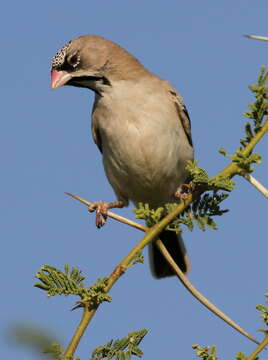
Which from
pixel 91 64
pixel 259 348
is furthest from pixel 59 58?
pixel 259 348

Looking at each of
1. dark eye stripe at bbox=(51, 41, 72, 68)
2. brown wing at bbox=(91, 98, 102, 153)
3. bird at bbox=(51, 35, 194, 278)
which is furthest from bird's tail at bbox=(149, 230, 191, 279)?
dark eye stripe at bbox=(51, 41, 72, 68)

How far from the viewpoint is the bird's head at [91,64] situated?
583 cm

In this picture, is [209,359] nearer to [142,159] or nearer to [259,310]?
[259,310]

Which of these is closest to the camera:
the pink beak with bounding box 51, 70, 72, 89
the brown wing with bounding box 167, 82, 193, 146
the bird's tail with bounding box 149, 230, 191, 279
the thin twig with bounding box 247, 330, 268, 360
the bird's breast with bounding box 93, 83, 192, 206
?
the thin twig with bounding box 247, 330, 268, 360

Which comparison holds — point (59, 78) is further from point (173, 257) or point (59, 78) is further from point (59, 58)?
point (173, 257)

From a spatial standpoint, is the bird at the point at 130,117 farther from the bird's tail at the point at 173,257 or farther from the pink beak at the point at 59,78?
the bird's tail at the point at 173,257

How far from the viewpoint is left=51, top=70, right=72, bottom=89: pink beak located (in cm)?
565

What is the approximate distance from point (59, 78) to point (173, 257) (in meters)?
2.80

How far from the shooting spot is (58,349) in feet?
6.49

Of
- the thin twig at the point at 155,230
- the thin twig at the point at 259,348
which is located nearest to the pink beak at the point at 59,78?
the thin twig at the point at 155,230

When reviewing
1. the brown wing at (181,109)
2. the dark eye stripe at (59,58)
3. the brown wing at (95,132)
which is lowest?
the brown wing at (181,109)

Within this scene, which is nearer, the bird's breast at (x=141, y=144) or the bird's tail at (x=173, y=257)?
the bird's breast at (x=141, y=144)

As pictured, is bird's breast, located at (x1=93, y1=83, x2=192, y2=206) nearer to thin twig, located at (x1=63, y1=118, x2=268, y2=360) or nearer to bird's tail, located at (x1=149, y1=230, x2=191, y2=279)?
bird's tail, located at (x1=149, y1=230, x2=191, y2=279)

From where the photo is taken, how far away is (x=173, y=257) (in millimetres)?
7363
